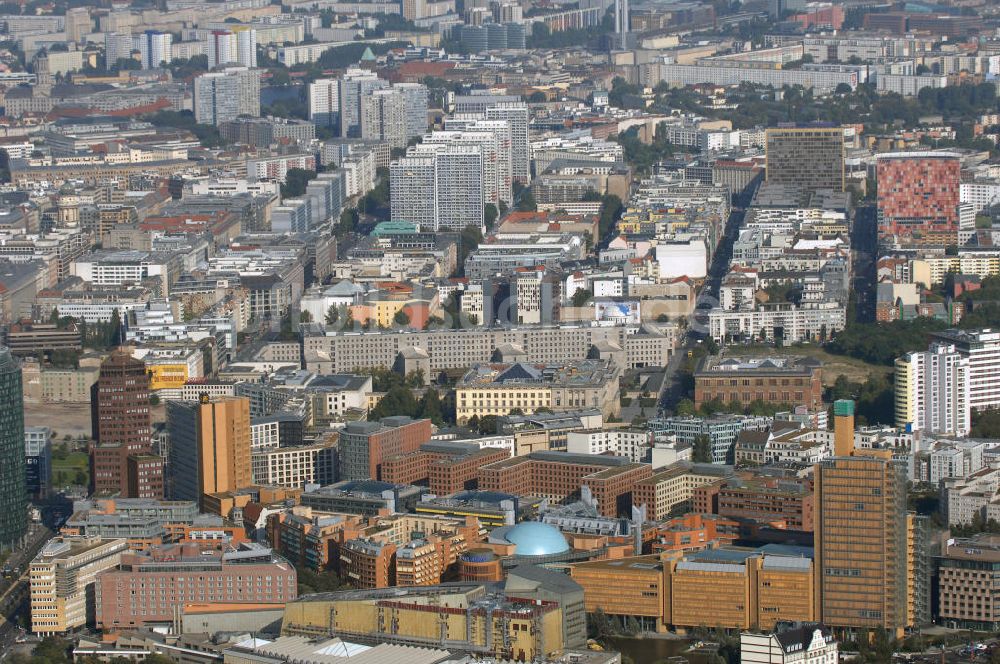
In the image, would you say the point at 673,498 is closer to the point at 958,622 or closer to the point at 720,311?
the point at 958,622

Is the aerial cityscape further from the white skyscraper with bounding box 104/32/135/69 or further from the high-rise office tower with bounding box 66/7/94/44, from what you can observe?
the high-rise office tower with bounding box 66/7/94/44

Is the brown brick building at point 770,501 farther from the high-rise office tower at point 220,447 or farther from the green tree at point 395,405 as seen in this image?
the green tree at point 395,405

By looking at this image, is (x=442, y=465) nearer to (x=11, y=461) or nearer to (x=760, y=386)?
(x=11, y=461)

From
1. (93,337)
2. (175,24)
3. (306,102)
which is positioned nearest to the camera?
(93,337)

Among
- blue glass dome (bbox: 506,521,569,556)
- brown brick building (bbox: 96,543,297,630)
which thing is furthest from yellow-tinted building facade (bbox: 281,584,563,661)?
blue glass dome (bbox: 506,521,569,556)

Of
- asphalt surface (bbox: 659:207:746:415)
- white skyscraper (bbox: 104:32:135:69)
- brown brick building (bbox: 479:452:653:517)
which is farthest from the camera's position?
white skyscraper (bbox: 104:32:135:69)

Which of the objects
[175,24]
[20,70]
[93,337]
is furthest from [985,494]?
[175,24]

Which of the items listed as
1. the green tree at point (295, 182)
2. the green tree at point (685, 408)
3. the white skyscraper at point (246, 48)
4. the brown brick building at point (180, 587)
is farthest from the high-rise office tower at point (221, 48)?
the brown brick building at point (180, 587)
